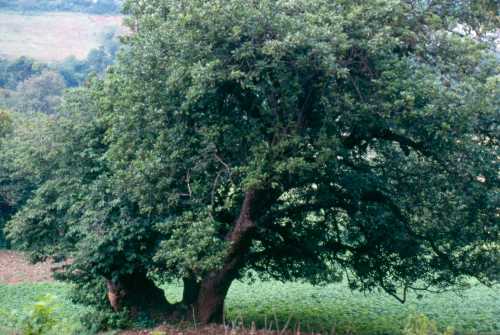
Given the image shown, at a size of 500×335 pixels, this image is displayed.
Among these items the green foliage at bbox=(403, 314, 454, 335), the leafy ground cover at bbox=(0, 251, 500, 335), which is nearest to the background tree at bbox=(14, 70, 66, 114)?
the leafy ground cover at bbox=(0, 251, 500, 335)

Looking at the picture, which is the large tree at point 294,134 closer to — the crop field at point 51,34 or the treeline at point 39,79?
the treeline at point 39,79

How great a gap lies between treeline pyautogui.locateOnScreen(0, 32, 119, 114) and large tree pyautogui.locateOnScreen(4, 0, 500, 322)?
51333mm

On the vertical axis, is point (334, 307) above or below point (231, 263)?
below

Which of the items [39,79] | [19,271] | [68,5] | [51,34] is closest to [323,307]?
[19,271]

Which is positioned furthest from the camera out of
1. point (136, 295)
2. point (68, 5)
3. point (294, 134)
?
point (68, 5)

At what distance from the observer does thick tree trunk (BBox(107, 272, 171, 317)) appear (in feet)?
55.3

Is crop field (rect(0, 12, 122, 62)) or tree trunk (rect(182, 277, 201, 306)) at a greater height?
crop field (rect(0, 12, 122, 62))

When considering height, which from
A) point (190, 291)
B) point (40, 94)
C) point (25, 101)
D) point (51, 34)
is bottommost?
point (190, 291)

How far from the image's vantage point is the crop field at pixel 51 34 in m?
123

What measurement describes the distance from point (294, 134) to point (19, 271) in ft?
96.9

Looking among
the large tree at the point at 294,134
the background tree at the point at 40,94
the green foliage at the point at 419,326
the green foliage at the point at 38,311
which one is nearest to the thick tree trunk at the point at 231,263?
the large tree at the point at 294,134

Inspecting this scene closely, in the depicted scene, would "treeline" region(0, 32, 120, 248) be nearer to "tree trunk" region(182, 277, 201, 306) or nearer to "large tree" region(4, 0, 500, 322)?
"tree trunk" region(182, 277, 201, 306)

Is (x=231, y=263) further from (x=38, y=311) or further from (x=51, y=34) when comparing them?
(x=51, y=34)

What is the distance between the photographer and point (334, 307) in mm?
24359
